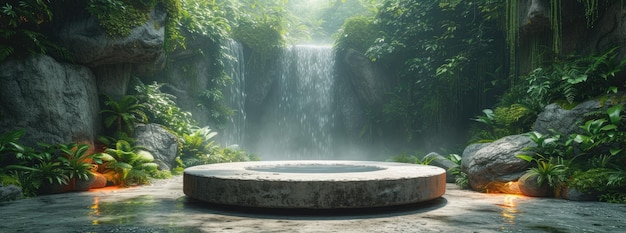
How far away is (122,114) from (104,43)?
1.88 metres

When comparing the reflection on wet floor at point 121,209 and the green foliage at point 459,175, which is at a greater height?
the green foliage at point 459,175

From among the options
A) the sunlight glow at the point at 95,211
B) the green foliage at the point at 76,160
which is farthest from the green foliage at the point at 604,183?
the green foliage at the point at 76,160

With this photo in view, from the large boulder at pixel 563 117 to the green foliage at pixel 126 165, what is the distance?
8.74m

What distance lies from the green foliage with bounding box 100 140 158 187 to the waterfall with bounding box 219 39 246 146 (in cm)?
660

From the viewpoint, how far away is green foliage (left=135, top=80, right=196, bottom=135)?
12188mm

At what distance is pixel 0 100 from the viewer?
869cm

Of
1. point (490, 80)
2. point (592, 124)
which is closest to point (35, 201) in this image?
point (592, 124)

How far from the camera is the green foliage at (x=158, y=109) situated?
12.2m

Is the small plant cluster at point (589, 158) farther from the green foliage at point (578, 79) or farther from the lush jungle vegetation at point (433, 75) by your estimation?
the green foliage at point (578, 79)

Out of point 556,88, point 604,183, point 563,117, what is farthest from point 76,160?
point 556,88

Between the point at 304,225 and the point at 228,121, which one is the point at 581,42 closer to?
the point at 304,225

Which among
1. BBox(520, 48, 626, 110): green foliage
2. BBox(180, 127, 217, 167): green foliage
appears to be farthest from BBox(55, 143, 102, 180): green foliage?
BBox(520, 48, 626, 110): green foliage

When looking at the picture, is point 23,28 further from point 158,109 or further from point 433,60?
point 433,60

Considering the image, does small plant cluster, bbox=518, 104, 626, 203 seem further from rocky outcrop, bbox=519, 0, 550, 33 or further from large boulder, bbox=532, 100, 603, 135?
rocky outcrop, bbox=519, 0, 550, 33
